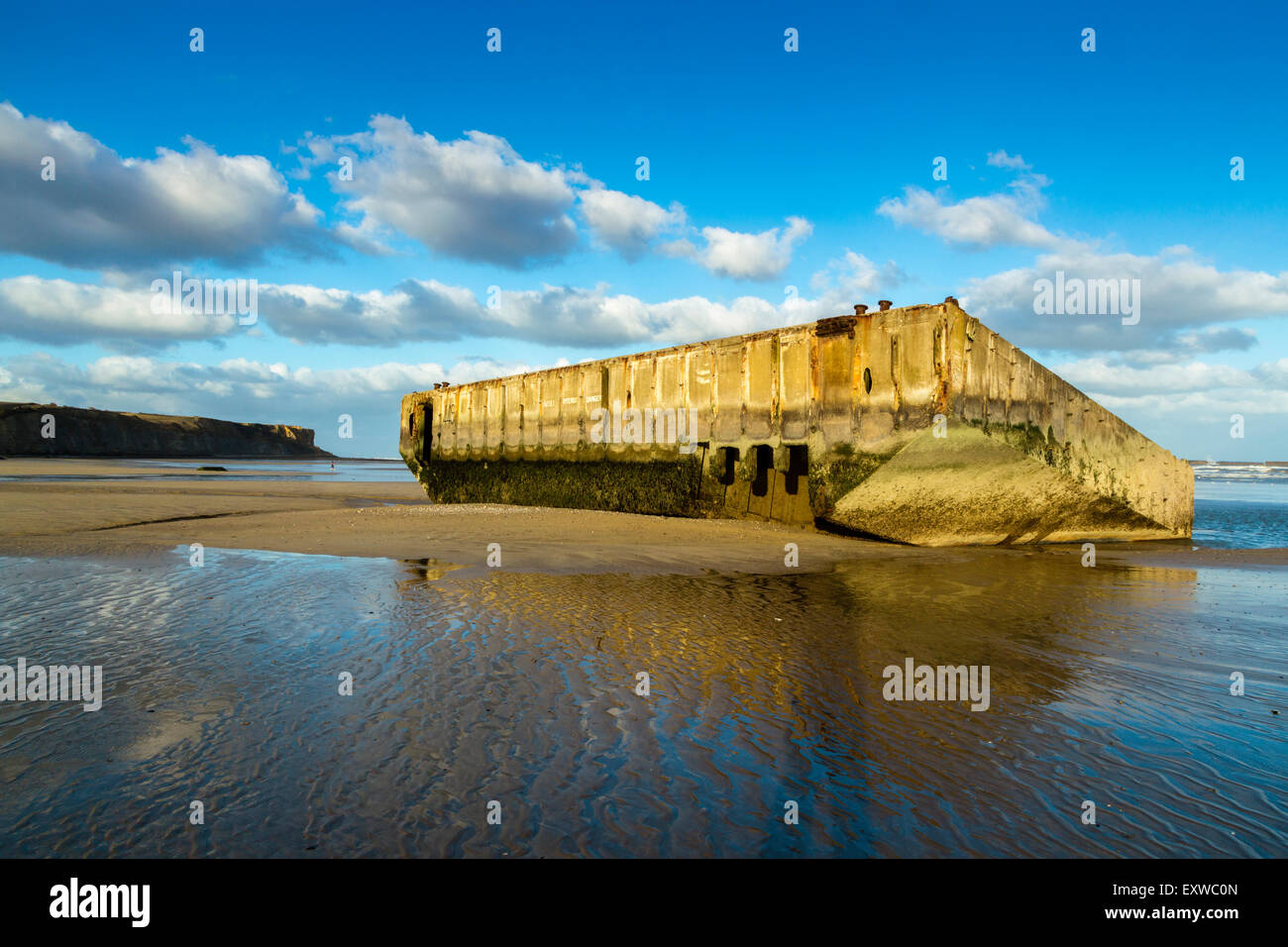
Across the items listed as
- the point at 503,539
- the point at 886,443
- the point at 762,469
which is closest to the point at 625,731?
the point at 503,539

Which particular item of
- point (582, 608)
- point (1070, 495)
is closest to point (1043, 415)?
point (1070, 495)

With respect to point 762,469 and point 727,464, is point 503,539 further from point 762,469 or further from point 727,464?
point 762,469

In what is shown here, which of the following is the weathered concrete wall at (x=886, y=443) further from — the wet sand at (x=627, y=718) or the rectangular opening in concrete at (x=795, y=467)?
the wet sand at (x=627, y=718)

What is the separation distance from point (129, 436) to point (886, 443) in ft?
319

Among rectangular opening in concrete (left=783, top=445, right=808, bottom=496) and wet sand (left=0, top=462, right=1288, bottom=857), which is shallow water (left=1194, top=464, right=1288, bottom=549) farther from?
rectangular opening in concrete (left=783, top=445, right=808, bottom=496)

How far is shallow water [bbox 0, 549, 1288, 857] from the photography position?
6.69 ft

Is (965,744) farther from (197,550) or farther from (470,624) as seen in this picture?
(197,550)

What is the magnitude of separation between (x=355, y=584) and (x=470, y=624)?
1865 millimetres

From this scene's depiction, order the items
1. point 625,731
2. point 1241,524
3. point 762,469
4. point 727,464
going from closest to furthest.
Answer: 1. point 625,731
2. point 762,469
3. point 727,464
4. point 1241,524

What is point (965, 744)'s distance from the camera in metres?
2.72

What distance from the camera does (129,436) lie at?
266ft

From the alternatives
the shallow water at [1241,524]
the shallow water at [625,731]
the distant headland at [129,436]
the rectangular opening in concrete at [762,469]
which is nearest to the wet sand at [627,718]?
the shallow water at [625,731]

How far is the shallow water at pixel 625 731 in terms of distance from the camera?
2.04 m
